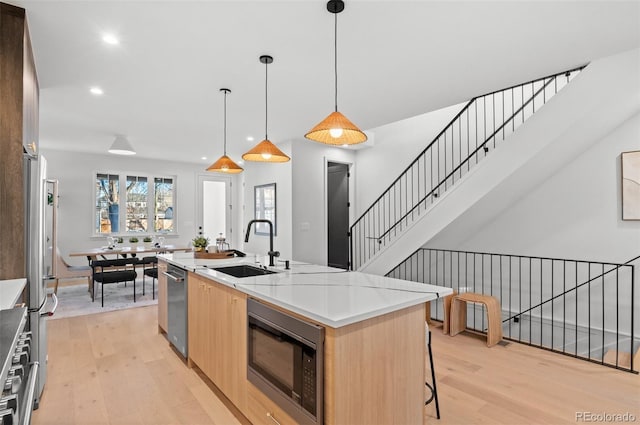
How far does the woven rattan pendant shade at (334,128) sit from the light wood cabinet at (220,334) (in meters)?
1.16

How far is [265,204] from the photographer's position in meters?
6.48

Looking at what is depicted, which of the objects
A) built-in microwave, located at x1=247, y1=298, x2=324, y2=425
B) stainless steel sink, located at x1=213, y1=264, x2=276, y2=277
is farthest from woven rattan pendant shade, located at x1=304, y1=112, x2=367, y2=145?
stainless steel sink, located at x1=213, y1=264, x2=276, y2=277

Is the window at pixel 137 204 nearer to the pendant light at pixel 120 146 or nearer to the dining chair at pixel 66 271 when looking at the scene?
the dining chair at pixel 66 271

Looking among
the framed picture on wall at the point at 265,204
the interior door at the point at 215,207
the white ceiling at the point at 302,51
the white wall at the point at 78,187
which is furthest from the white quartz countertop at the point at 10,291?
the interior door at the point at 215,207

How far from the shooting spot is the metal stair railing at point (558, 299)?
3.81m

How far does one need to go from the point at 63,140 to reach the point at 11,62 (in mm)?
4606

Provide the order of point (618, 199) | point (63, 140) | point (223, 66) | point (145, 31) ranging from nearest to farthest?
1. point (145, 31)
2. point (223, 66)
3. point (618, 199)
4. point (63, 140)

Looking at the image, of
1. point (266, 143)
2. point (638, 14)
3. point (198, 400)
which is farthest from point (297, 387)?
point (638, 14)

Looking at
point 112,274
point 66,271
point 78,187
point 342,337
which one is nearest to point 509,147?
point 342,337

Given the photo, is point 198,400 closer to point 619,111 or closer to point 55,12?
point 55,12

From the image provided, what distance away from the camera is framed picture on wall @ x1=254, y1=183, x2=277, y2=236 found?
6.18 meters

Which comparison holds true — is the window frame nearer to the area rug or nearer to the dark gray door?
the area rug

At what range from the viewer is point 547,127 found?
3.15 metres

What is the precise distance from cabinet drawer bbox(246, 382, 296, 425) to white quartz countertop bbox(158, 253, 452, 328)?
56 cm
